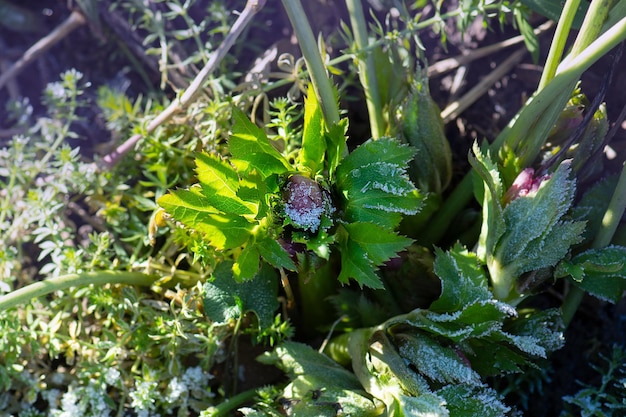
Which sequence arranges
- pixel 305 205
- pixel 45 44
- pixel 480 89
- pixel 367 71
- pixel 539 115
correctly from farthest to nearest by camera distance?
pixel 45 44
pixel 480 89
pixel 367 71
pixel 539 115
pixel 305 205

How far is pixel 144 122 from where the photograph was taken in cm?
114

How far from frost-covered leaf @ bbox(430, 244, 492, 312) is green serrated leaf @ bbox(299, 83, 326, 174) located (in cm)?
24

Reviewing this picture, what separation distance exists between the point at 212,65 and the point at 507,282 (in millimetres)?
581

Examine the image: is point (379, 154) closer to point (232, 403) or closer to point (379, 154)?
point (379, 154)

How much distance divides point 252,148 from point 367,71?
0.30m

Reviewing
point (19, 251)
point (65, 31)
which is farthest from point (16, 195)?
point (65, 31)

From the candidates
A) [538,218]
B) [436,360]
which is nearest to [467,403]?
[436,360]

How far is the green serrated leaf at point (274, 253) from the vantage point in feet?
2.81

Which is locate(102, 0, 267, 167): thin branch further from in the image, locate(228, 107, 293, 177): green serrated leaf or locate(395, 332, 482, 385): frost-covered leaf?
locate(395, 332, 482, 385): frost-covered leaf

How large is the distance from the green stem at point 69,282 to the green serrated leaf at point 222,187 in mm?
293

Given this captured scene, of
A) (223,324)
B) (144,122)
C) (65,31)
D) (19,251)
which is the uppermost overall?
(65,31)

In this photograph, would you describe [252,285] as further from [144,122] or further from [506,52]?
[506,52]

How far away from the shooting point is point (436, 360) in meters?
0.92

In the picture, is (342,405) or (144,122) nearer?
(342,405)
